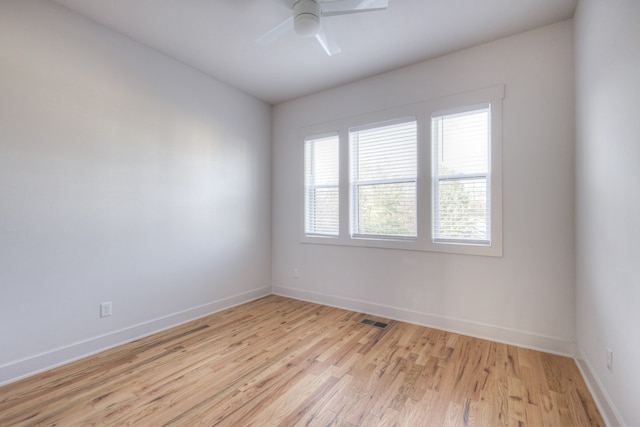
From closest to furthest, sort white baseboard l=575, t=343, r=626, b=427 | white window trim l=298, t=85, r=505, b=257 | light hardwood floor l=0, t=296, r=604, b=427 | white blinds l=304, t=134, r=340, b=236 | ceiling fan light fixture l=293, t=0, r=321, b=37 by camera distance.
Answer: white baseboard l=575, t=343, r=626, b=427 → light hardwood floor l=0, t=296, r=604, b=427 → ceiling fan light fixture l=293, t=0, r=321, b=37 → white window trim l=298, t=85, r=505, b=257 → white blinds l=304, t=134, r=340, b=236

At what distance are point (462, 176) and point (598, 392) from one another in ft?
6.22

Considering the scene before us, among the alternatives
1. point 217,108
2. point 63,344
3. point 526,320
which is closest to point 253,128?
point 217,108

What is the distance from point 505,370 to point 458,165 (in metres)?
1.85

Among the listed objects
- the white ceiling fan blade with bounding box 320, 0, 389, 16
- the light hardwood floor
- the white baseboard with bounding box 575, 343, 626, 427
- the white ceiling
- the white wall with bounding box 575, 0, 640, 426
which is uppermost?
the white ceiling

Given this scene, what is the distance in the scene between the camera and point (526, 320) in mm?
2600

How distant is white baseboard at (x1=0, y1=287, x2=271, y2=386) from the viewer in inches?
82.5

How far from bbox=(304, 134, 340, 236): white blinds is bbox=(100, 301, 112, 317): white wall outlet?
2.35m

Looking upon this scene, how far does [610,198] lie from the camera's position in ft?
5.52

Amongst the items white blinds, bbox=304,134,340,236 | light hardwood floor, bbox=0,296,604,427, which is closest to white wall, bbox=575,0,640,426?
light hardwood floor, bbox=0,296,604,427

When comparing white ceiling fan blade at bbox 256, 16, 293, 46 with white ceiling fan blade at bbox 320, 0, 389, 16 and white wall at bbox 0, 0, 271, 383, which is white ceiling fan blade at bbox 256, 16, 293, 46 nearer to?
white ceiling fan blade at bbox 320, 0, 389, 16

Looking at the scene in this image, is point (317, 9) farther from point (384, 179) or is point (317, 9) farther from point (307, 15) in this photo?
point (384, 179)

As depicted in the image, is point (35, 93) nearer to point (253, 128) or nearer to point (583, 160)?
point (253, 128)

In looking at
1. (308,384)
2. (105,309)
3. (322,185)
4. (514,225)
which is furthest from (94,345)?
(514,225)

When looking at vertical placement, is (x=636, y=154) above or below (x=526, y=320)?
above
